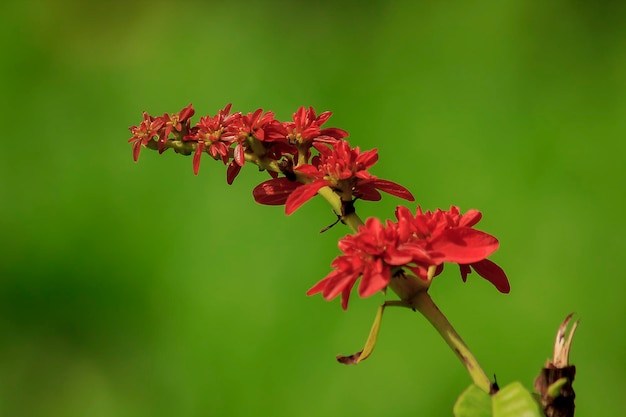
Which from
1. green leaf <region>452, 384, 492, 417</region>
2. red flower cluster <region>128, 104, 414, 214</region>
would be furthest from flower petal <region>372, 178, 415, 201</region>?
green leaf <region>452, 384, 492, 417</region>

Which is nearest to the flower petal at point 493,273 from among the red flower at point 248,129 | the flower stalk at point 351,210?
the flower stalk at point 351,210

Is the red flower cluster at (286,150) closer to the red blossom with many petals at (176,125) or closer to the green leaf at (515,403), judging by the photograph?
the red blossom with many petals at (176,125)

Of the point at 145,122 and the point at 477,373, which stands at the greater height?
the point at 145,122

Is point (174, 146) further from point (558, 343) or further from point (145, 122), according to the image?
point (558, 343)

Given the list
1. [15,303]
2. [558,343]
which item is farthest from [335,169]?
[15,303]

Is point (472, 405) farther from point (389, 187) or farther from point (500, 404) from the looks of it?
point (389, 187)

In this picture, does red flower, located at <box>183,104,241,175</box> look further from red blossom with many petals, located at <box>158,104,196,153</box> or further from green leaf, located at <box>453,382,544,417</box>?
green leaf, located at <box>453,382,544,417</box>

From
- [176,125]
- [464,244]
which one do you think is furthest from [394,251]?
[176,125]
